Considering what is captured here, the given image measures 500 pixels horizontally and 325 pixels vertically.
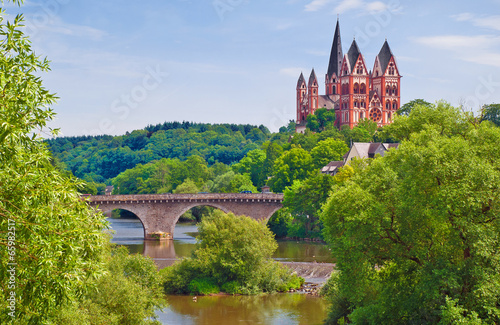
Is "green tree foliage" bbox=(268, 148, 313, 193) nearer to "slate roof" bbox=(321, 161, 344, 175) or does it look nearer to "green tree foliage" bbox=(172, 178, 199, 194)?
"slate roof" bbox=(321, 161, 344, 175)

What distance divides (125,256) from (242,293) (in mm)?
12756

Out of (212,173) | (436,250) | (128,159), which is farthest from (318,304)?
(128,159)

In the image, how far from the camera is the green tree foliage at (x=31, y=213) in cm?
1146

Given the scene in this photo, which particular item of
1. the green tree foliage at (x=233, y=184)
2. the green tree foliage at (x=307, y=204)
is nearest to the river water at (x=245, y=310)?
the green tree foliage at (x=307, y=204)

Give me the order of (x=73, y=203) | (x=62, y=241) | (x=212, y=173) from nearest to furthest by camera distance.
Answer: (x=62, y=241)
(x=73, y=203)
(x=212, y=173)

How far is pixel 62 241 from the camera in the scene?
11.4 m

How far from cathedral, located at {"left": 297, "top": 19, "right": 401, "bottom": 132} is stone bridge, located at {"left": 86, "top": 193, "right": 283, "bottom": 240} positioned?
62407 mm

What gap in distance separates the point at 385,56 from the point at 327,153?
58.6m

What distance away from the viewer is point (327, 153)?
301 ft

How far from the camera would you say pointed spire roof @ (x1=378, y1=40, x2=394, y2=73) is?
14200 cm

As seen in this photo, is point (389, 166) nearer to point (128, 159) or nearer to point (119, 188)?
point (119, 188)

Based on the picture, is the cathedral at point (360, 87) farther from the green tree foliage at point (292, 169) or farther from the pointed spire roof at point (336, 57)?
the green tree foliage at point (292, 169)

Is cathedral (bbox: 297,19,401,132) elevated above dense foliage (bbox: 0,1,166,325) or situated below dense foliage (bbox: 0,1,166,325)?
above

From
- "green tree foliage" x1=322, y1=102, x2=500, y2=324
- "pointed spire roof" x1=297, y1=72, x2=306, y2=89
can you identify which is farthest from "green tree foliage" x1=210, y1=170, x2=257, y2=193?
"green tree foliage" x1=322, y1=102, x2=500, y2=324
